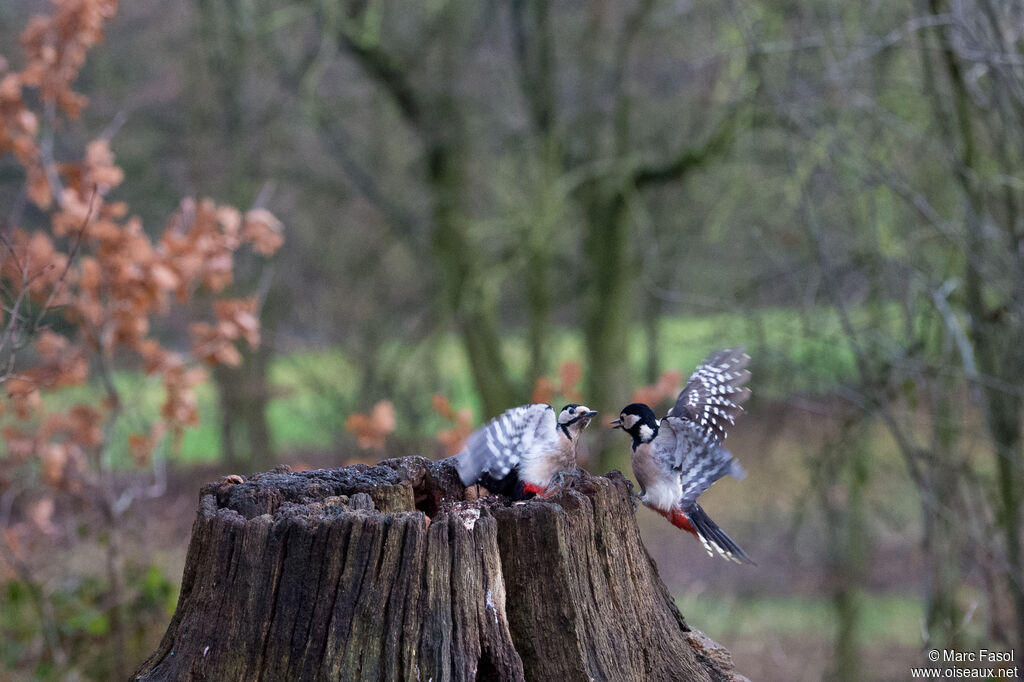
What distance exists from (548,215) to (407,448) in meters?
2.75

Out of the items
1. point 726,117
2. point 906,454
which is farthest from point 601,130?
point 906,454

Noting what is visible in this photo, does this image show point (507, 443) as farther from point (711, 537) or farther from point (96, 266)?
point (96, 266)

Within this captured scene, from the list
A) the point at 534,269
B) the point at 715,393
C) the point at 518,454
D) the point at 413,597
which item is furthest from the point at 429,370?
the point at 413,597

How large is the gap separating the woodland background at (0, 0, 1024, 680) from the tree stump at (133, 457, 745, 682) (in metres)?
1.41

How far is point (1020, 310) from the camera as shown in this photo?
4.35m

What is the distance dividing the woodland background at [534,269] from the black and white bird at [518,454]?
159 cm

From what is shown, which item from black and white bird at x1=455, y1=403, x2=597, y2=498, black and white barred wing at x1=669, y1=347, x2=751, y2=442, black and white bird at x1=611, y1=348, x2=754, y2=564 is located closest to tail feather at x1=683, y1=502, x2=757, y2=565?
black and white bird at x1=611, y1=348, x2=754, y2=564

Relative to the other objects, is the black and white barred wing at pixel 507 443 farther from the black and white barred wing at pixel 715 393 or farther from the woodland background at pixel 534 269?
the woodland background at pixel 534 269

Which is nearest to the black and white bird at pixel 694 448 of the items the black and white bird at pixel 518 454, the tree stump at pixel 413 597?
the black and white bird at pixel 518 454

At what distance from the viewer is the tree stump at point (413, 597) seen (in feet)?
7.04

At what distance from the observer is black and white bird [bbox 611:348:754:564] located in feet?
10.0

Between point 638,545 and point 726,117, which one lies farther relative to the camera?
point 726,117

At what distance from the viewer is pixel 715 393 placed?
3.33 meters

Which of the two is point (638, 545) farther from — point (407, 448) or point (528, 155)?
point (528, 155)
